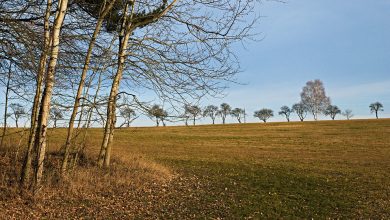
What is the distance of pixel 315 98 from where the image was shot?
97.0 metres

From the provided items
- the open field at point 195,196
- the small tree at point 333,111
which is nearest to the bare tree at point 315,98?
the small tree at point 333,111

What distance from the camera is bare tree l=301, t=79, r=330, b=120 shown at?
9588 centimetres

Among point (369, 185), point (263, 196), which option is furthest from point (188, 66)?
point (369, 185)

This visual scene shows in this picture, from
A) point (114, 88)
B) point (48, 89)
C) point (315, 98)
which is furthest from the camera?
point (315, 98)

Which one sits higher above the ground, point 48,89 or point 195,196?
point 48,89

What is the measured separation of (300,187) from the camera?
12211 millimetres

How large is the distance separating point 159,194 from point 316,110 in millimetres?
92661

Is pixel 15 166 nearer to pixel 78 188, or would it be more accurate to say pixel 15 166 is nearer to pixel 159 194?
pixel 78 188

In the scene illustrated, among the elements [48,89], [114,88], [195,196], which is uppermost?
[114,88]

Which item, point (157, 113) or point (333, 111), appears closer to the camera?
point (157, 113)

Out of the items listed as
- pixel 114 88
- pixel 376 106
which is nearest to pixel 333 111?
pixel 376 106

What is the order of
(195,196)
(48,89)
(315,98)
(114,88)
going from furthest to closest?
(315,98), (114,88), (195,196), (48,89)

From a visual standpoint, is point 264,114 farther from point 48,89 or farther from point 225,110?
point 48,89

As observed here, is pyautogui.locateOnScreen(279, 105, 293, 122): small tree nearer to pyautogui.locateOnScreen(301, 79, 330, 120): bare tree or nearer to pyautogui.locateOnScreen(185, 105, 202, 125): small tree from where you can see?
pyautogui.locateOnScreen(301, 79, 330, 120): bare tree
